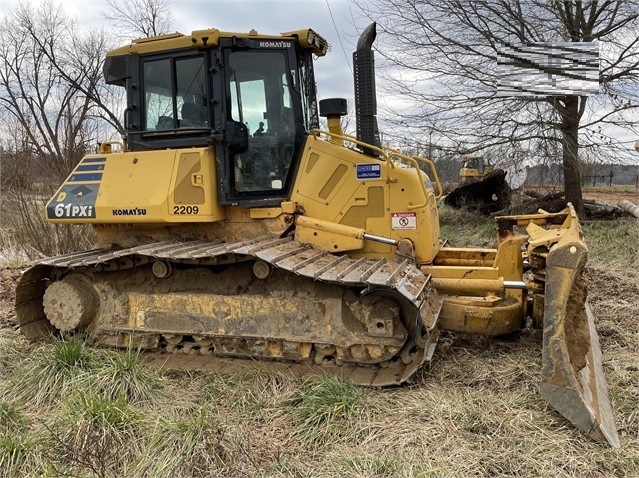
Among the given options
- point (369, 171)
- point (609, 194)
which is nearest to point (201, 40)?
point (369, 171)

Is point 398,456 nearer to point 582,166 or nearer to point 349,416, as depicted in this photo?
point 349,416

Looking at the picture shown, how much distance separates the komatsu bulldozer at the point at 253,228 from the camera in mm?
4473

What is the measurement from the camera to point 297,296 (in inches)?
176

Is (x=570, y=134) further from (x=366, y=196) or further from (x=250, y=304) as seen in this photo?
(x=250, y=304)

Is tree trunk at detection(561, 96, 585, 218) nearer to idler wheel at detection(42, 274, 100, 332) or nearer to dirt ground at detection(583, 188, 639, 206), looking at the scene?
dirt ground at detection(583, 188, 639, 206)

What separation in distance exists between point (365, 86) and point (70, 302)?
3.22 m

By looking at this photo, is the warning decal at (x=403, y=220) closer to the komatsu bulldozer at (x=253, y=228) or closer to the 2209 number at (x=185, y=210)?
the komatsu bulldozer at (x=253, y=228)

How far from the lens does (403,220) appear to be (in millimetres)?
4965

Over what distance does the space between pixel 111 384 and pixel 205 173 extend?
1920 millimetres

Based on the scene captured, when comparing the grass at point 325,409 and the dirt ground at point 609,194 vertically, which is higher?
the dirt ground at point 609,194

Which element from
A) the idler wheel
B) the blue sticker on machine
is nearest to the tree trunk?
the blue sticker on machine

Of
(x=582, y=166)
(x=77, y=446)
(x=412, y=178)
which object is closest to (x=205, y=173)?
(x=412, y=178)

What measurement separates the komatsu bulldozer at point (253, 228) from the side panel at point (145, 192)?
0.01 m

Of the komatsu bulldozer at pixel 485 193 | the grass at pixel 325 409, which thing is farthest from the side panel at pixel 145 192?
the komatsu bulldozer at pixel 485 193
